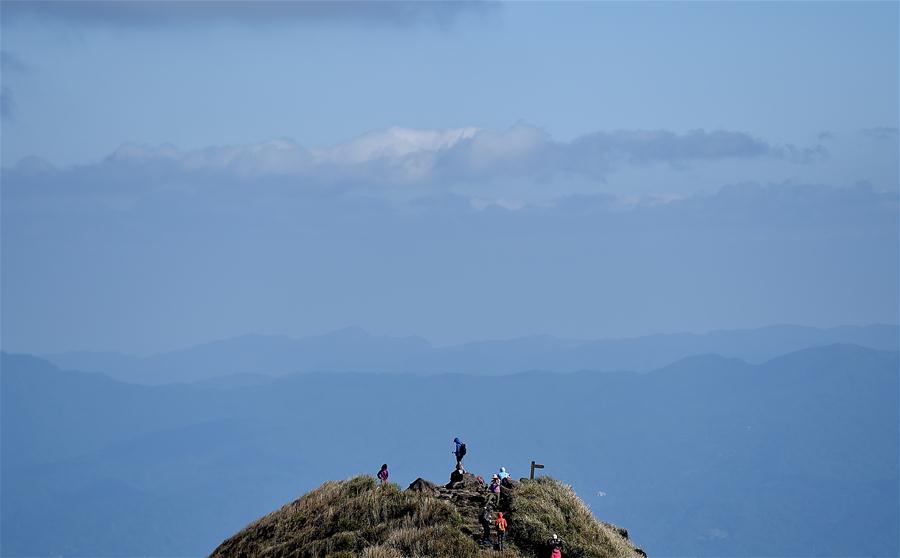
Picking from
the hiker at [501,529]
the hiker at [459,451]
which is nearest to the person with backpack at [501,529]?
the hiker at [501,529]

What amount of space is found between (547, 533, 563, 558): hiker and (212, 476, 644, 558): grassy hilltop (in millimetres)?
716

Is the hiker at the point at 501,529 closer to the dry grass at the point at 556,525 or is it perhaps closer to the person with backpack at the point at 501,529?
the person with backpack at the point at 501,529

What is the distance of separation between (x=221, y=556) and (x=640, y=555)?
22.4 meters

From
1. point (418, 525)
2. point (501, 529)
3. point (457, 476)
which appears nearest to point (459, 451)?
point (457, 476)

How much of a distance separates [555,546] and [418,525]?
652 cm

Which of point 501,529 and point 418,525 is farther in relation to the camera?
point 418,525

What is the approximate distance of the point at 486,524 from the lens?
167ft

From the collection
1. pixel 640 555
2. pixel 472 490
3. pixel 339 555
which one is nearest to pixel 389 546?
pixel 339 555

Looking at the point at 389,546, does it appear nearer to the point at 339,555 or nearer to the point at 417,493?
the point at 339,555

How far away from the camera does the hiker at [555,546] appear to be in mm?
48062

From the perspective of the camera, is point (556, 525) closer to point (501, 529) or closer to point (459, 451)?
point (501, 529)

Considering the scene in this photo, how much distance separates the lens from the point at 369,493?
54.6 m

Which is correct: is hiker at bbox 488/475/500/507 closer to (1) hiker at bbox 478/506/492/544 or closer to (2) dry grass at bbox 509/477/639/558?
(2) dry grass at bbox 509/477/639/558

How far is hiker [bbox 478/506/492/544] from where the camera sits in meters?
49.8
